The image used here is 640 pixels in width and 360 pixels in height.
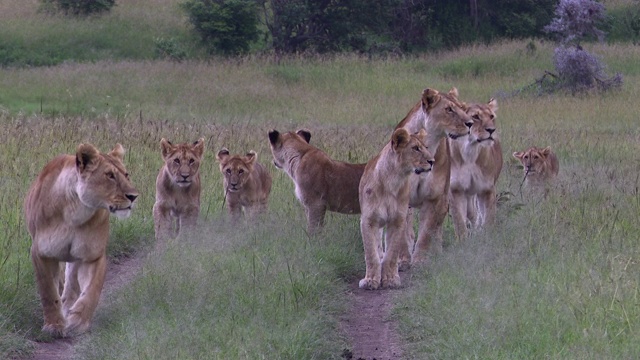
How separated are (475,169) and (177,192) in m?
2.41

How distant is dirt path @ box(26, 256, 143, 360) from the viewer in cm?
586

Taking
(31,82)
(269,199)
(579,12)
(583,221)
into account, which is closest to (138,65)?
(31,82)

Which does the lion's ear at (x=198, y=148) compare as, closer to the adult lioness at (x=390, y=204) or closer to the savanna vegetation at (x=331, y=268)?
the savanna vegetation at (x=331, y=268)

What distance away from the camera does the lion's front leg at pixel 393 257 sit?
757 cm

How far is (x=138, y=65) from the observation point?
2691 cm

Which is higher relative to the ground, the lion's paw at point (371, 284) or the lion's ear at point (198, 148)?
the lion's ear at point (198, 148)

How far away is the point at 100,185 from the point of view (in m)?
6.09

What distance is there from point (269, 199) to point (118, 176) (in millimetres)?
4122

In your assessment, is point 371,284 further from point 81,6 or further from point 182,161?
point 81,6

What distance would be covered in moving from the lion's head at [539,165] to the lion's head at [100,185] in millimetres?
5985

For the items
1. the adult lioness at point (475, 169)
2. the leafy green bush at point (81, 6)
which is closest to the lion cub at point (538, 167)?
the adult lioness at point (475, 169)

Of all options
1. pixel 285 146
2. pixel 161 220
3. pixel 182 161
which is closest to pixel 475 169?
pixel 285 146

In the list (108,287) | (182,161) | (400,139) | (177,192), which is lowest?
(108,287)

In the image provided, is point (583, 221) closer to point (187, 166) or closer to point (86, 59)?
point (187, 166)
